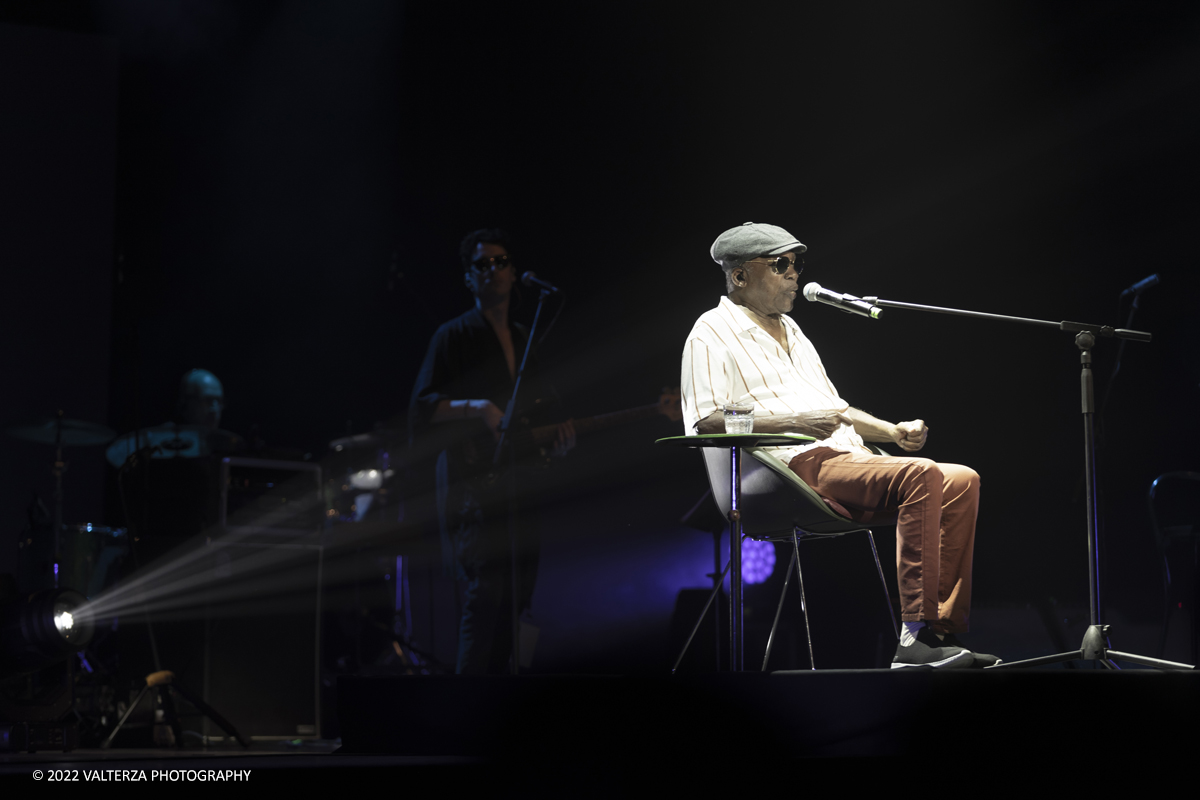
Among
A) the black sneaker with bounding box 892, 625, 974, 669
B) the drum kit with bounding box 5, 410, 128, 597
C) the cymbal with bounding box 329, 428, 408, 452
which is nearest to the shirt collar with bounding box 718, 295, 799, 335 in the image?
the black sneaker with bounding box 892, 625, 974, 669

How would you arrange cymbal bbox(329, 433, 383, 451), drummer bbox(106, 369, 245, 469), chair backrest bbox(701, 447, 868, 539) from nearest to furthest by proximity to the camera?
chair backrest bbox(701, 447, 868, 539) < drummer bbox(106, 369, 245, 469) < cymbal bbox(329, 433, 383, 451)

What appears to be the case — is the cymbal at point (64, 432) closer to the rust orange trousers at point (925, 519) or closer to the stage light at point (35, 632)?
the stage light at point (35, 632)

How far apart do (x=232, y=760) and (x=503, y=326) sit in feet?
8.86

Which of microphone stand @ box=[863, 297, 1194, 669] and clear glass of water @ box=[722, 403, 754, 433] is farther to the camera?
clear glass of water @ box=[722, 403, 754, 433]

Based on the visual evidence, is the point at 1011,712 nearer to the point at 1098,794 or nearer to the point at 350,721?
the point at 1098,794

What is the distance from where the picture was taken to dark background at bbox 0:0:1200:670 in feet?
14.6

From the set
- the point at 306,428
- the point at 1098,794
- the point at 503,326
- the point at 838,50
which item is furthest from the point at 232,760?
the point at 306,428

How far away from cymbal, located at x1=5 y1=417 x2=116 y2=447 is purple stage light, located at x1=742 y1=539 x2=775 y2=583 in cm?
307

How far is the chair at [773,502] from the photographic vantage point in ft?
9.55

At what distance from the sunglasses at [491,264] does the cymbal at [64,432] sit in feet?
6.61

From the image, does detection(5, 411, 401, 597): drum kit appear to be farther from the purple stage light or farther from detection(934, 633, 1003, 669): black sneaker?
detection(934, 633, 1003, 669): black sneaker

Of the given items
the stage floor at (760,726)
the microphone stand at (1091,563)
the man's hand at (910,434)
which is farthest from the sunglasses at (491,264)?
the stage floor at (760,726)

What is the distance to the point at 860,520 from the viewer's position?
301 cm

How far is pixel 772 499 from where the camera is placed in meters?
2.97
